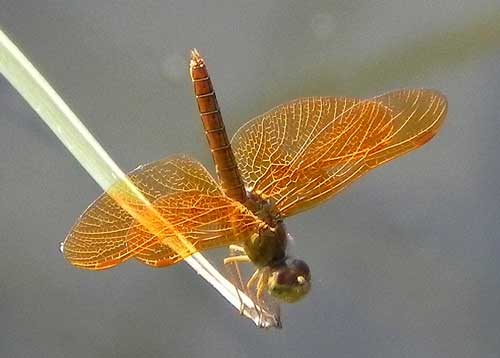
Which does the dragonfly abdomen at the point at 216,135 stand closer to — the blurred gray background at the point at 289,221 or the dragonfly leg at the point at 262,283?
the dragonfly leg at the point at 262,283

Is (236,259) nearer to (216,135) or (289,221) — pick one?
(216,135)

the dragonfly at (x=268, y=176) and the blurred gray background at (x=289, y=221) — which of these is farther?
the blurred gray background at (x=289, y=221)

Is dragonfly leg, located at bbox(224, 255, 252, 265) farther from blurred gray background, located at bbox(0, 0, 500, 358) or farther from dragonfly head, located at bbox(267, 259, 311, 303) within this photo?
blurred gray background, located at bbox(0, 0, 500, 358)

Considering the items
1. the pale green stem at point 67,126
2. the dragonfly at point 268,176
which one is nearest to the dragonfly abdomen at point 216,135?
the dragonfly at point 268,176

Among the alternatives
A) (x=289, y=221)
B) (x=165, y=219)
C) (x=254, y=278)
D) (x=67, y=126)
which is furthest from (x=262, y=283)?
(x=289, y=221)

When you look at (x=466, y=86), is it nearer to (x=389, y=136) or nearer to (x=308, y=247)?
(x=308, y=247)

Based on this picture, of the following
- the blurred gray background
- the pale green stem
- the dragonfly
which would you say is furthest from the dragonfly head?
the blurred gray background
